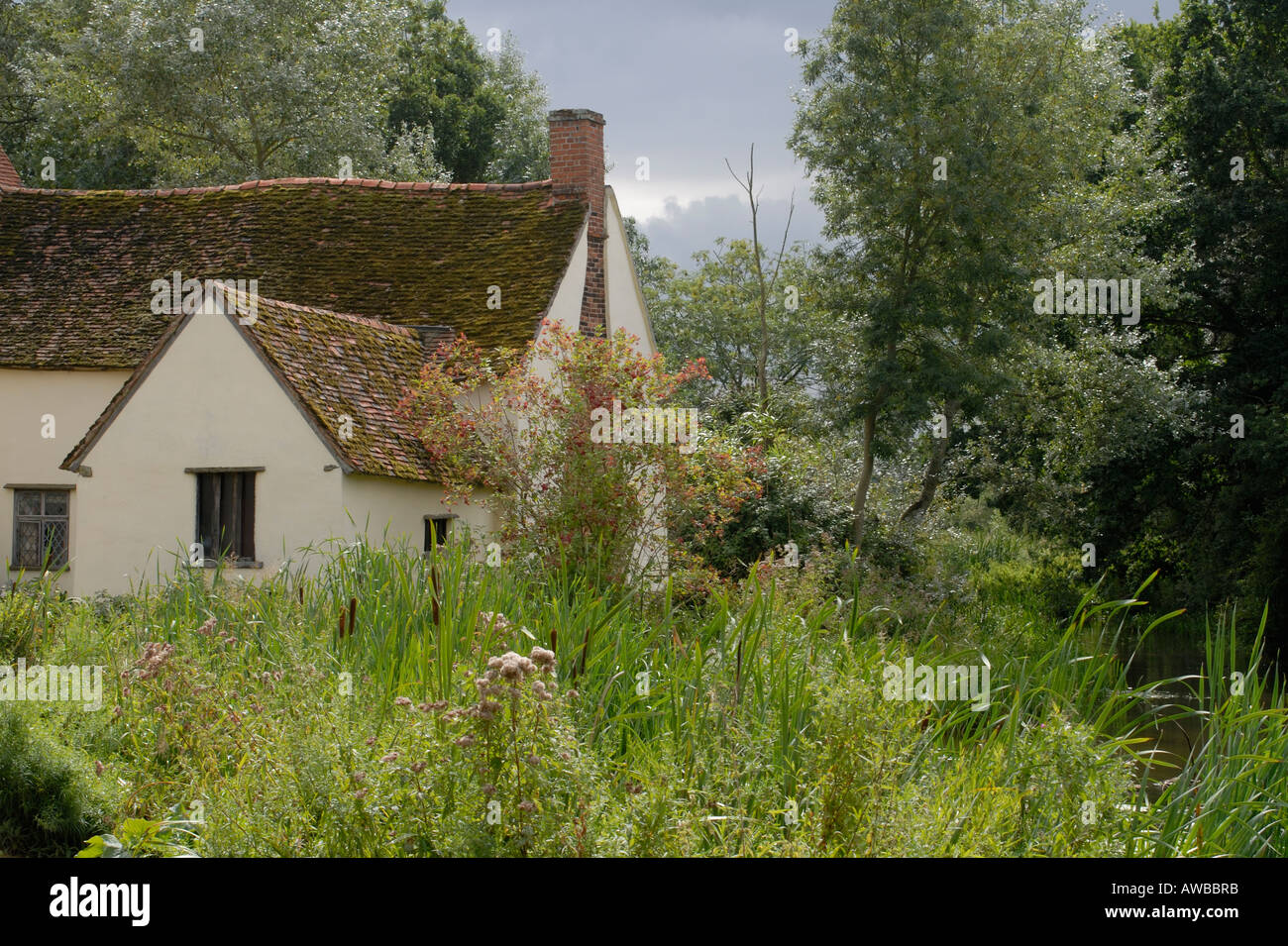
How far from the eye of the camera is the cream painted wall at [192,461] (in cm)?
1683

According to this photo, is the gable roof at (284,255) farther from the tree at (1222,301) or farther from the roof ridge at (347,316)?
the tree at (1222,301)

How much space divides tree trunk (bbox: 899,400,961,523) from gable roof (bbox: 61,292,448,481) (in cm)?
1579

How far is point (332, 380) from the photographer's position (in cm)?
1773

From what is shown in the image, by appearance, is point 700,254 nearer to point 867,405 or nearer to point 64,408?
point 867,405

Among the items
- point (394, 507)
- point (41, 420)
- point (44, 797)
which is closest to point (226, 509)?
point (394, 507)

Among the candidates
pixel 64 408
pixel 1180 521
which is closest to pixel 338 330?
pixel 64 408

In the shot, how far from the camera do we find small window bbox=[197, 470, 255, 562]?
1719cm

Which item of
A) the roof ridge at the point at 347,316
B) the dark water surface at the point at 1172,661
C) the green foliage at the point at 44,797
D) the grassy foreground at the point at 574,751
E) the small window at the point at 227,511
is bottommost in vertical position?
the dark water surface at the point at 1172,661

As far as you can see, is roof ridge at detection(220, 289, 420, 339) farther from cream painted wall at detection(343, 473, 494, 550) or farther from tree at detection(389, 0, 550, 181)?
tree at detection(389, 0, 550, 181)

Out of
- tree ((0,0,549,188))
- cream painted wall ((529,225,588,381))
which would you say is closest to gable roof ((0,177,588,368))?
cream painted wall ((529,225,588,381))

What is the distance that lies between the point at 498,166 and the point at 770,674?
41.4 metres

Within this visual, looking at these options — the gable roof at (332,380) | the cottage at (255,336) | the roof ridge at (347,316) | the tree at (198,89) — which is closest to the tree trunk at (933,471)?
the cottage at (255,336)

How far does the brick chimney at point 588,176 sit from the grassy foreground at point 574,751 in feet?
52.9

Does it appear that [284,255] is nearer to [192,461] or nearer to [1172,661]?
[192,461]
